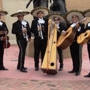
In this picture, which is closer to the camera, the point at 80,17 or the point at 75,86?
the point at 75,86

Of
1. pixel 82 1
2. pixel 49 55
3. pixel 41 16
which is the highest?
pixel 82 1

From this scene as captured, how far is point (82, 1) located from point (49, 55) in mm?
A: 10728

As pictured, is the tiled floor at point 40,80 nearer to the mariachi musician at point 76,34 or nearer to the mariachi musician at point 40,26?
the mariachi musician at point 76,34

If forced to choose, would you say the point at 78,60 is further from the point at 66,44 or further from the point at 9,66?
the point at 9,66

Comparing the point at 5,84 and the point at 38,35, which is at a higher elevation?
the point at 38,35

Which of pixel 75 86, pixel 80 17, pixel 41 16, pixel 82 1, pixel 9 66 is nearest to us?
pixel 75 86

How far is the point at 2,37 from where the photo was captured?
28.1ft

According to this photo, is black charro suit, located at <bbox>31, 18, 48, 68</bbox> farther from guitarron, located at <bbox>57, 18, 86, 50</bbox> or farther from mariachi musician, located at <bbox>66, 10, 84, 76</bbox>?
mariachi musician, located at <bbox>66, 10, 84, 76</bbox>

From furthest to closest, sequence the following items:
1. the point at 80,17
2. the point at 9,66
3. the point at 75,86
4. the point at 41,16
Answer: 1. the point at 9,66
2. the point at 41,16
3. the point at 80,17
4. the point at 75,86

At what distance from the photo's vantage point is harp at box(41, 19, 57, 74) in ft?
26.1

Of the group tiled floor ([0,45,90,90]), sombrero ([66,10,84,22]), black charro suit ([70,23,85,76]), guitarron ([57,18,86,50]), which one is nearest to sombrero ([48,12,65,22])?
sombrero ([66,10,84,22])

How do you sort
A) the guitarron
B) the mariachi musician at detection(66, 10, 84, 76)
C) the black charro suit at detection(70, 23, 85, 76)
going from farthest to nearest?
the black charro suit at detection(70, 23, 85, 76) < the mariachi musician at detection(66, 10, 84, 76) < the guitarron

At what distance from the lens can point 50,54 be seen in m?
8.03

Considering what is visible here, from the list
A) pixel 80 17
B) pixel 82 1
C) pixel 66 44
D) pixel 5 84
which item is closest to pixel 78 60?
pixel 66 44
